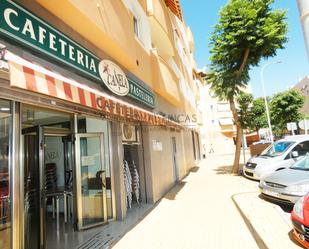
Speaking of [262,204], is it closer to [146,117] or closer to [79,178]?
[146,117]

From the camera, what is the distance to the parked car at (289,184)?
6.32 metres

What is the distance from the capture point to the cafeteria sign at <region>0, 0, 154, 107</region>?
3656 millimetres

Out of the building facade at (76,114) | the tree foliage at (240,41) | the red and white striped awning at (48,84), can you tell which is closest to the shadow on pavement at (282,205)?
the building facade at (76,114)

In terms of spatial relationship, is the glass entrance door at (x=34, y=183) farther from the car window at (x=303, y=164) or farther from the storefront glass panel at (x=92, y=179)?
the car window at (x=303, y=164)

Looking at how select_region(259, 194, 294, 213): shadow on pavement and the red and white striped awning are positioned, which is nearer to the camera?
the red and white striped awning

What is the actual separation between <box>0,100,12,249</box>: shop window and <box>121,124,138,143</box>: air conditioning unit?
4215mm

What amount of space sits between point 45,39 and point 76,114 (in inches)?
96.1

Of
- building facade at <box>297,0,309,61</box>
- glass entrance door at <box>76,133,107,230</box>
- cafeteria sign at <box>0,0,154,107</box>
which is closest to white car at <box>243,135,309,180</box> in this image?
glass entrance door at <box>76,133,107,230</box>

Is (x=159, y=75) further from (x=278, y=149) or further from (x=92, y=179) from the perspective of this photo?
(x=278, y=149)

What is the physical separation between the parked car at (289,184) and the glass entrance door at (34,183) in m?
6.21

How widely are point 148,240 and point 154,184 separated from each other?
3.83 metres

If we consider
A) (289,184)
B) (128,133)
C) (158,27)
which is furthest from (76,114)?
(158,27)

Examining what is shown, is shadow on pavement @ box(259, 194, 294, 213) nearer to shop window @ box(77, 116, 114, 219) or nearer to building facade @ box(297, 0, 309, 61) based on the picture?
shop window @ box(77, 116, 114, 219)

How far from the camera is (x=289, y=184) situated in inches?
258
